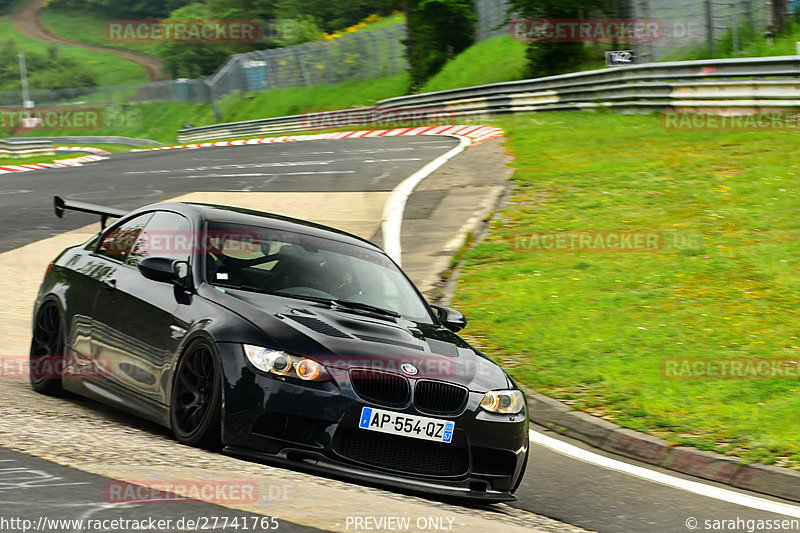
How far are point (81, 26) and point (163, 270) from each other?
145 m

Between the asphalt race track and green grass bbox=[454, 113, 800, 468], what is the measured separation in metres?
0.99

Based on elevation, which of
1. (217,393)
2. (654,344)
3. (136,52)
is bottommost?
(654,344)

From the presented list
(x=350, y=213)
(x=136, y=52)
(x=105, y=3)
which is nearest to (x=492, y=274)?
(x=350, y=213)

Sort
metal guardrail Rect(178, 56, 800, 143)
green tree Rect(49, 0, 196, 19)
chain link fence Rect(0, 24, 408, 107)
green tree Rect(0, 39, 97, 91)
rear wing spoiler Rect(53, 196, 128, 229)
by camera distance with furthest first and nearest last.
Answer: green tree Rect(49, 0, 196, 19)
green tree Rect(0, 39, 97, 91)
chain link fence Rect(0, 24, 408, 107)
metal guardrail Rect(178, 56, 800, 143)
rear wing spoiler Rect(53, 196, 128, 229)

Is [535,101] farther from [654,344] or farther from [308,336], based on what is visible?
[308,336]

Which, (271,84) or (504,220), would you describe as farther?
(271,84)

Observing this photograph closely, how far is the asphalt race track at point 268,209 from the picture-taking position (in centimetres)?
412

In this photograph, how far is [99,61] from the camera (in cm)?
12438

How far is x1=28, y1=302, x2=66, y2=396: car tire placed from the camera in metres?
7.17

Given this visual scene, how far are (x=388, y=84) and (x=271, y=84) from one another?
12.9 metres

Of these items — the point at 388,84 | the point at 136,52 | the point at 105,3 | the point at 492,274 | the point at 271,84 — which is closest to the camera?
the point at 492,274

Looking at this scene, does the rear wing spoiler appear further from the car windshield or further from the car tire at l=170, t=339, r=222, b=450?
the car tire at l=170, t=339, r=222, b=450

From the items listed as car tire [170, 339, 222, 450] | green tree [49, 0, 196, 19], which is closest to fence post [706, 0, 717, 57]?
car tire [170, 339, 222, 450]

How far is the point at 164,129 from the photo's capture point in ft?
250
